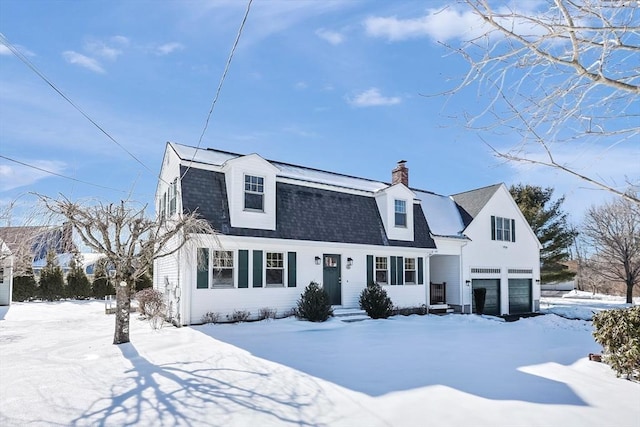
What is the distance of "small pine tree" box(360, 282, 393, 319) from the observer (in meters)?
15.5

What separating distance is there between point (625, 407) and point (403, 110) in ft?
21.5

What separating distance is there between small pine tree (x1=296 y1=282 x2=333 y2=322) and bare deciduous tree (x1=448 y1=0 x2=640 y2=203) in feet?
33.7

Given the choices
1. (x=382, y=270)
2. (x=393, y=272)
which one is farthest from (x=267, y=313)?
(x=393, y=272)

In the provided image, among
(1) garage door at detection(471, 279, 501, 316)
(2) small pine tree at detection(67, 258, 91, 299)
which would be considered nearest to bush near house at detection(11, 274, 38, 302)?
(2) small pine tree at detection(67, 258, 91, 299)

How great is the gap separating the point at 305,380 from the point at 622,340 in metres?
5.83

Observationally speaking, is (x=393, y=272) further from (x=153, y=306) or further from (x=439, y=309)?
(x=153, y=306)

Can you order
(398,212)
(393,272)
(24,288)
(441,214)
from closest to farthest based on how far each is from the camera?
(393,272) → (398,212) → (441,214) → (24,288)

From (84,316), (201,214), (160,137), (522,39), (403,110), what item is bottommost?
(84,316)

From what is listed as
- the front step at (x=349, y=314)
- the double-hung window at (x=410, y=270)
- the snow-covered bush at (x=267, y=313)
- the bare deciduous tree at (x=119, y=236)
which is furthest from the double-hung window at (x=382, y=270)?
the bare deciduous tree at (x=119, y=236)

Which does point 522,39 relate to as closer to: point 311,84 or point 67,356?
point 311,84

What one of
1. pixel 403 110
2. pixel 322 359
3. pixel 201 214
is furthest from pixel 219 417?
pixel 201 214

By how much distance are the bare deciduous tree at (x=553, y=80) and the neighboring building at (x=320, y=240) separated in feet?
29.0

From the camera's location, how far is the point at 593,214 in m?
28.7

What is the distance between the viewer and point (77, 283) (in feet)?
77.9
